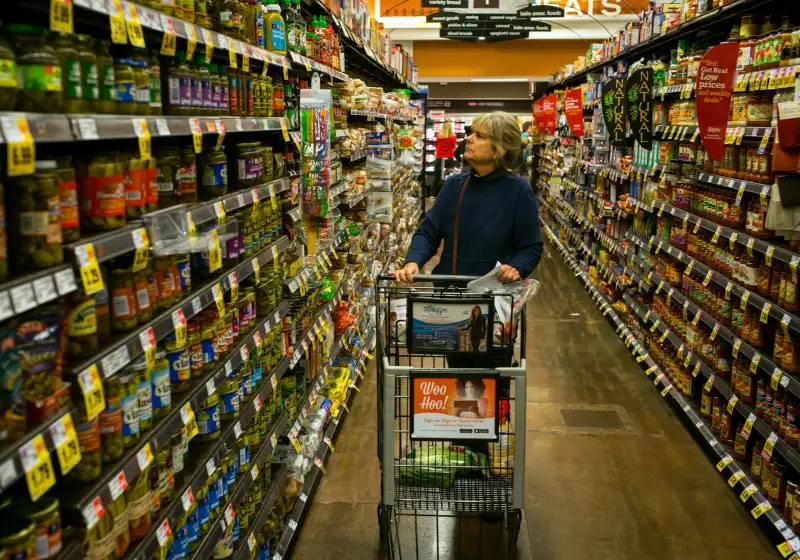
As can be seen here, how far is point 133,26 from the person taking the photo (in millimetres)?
1885

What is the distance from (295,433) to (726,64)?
294 centimetres

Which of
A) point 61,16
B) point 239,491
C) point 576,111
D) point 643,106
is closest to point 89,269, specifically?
point 61,16

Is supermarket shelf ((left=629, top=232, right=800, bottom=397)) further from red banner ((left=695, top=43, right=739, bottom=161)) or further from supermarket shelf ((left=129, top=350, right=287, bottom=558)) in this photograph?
supermarket shelf ((left=129, top=350, right=287, bottom=558))

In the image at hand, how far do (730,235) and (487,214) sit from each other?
61.7 inches

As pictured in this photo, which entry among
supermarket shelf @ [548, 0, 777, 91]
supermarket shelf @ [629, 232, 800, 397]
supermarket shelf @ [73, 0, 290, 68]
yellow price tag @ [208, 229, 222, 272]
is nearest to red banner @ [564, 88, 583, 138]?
supermarket shelf @ [548, 0, 777, 91]

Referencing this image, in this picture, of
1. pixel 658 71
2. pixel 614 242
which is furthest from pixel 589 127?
pixel 658 71

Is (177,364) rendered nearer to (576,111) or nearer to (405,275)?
(405,275)

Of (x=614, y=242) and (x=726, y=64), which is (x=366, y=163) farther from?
(x=726, y=64)

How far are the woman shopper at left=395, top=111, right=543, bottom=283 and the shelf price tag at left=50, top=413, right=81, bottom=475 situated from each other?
2225mm

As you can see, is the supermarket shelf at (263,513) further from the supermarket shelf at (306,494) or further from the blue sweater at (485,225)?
the blue sweater at (485,225)

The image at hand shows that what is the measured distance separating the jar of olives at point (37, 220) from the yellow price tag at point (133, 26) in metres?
0.37

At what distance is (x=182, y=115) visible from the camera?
7.74 feet

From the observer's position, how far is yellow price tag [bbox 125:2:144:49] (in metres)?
1.86

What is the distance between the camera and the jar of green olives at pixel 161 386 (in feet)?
7.30
